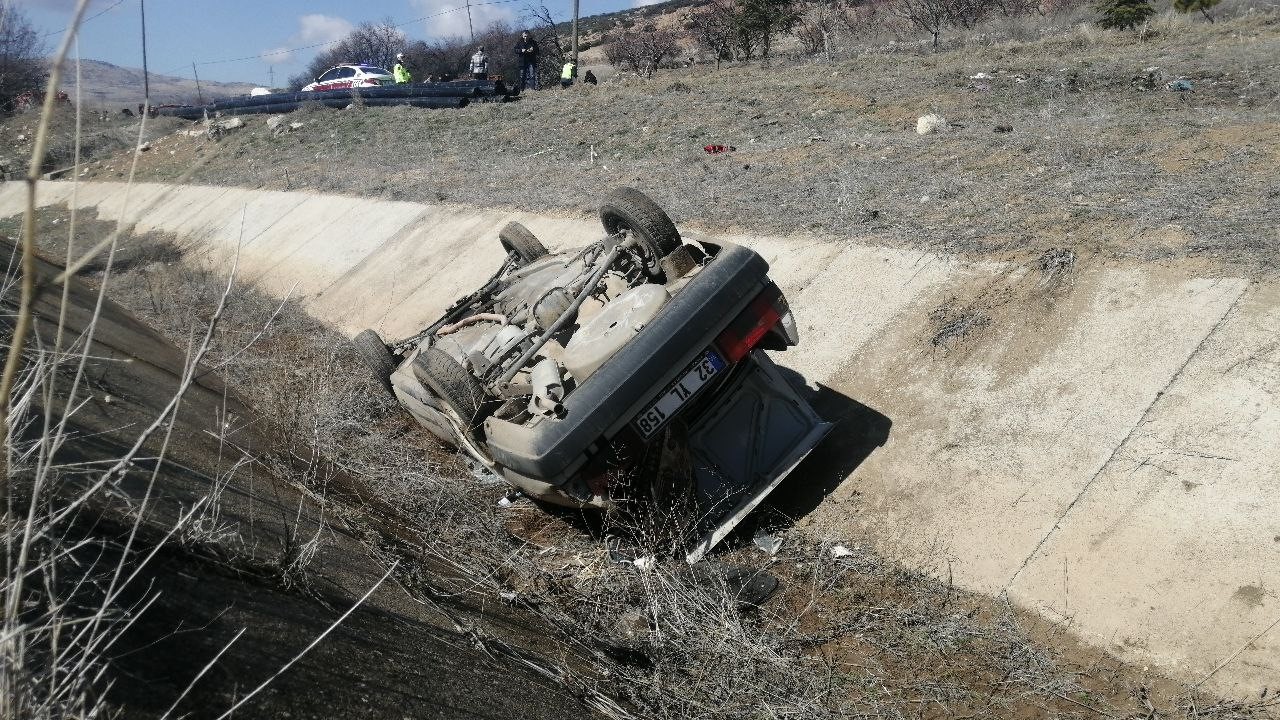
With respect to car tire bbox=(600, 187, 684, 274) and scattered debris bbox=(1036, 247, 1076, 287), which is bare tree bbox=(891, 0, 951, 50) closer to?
scattered debris bbox=(1036, 247, 1076, 287)

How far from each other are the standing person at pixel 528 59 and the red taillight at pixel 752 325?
919 inches

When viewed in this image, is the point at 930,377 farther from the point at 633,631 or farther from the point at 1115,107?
the point at 1115,107

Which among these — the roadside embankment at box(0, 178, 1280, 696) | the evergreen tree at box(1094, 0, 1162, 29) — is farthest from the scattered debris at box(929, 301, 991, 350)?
the evergreen tree at box(1094, 0, 1162, 29)

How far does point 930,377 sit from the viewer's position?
21.4 ft

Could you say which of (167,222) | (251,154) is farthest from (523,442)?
(251,154)

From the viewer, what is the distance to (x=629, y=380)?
4848 mm

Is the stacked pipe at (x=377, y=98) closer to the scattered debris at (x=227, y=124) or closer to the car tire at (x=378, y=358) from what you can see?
the scattered debris at (x=227, y=124)

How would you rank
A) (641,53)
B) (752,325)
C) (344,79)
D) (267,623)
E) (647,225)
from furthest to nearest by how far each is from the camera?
(344,79)
(641,53)
(647,225)
(752,325)
(267,623)

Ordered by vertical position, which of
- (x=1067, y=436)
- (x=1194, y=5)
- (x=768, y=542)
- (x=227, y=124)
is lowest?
(x=768, y=542)

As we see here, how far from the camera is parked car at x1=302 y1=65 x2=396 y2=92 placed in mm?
33750

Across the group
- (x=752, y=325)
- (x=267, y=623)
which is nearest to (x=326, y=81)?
(x=752, y=325)

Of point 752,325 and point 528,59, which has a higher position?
point 528,59

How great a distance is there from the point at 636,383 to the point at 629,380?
0.13 ft

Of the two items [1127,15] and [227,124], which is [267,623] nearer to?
[1127,15]
